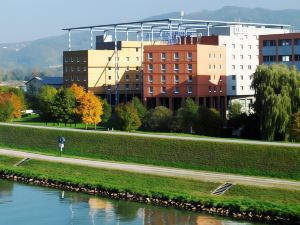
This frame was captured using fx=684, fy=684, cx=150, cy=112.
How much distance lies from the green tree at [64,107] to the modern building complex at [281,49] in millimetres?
18073

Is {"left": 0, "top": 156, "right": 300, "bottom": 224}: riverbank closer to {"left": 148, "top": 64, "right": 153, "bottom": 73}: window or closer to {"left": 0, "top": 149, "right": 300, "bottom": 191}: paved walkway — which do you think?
{"left": 0, "top": 149, "right": 300, "bottom": 191}: paved walkway

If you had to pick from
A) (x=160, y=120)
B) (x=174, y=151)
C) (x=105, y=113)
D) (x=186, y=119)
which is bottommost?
(x=174, y=151)

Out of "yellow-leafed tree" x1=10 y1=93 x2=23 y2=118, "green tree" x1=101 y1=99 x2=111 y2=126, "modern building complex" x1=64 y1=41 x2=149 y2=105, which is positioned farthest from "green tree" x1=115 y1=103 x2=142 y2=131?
"modern building complex" x1=64 y1=41 x2=149 y2=105

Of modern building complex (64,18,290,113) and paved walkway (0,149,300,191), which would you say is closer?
paved walkway (0,149,300,191)

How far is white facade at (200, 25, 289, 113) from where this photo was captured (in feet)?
241

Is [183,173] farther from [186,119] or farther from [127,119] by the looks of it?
[127,119]

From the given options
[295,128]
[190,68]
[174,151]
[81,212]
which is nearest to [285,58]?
[190,68]

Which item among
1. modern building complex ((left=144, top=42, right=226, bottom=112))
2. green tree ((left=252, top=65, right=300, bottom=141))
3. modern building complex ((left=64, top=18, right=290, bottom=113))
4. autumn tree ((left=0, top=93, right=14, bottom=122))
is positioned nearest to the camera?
green tree ((left=252, top=65, right=300, bottom=141))

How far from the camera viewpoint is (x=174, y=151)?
140ft

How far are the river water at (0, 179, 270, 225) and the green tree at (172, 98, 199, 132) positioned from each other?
19.1 meters

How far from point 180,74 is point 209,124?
539 inches

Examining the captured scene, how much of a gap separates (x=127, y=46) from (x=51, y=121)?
17666 mm

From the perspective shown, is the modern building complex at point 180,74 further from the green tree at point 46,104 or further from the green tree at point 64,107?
the green tree at point 46,104

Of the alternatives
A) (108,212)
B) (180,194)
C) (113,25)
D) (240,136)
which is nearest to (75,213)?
(108,212)
